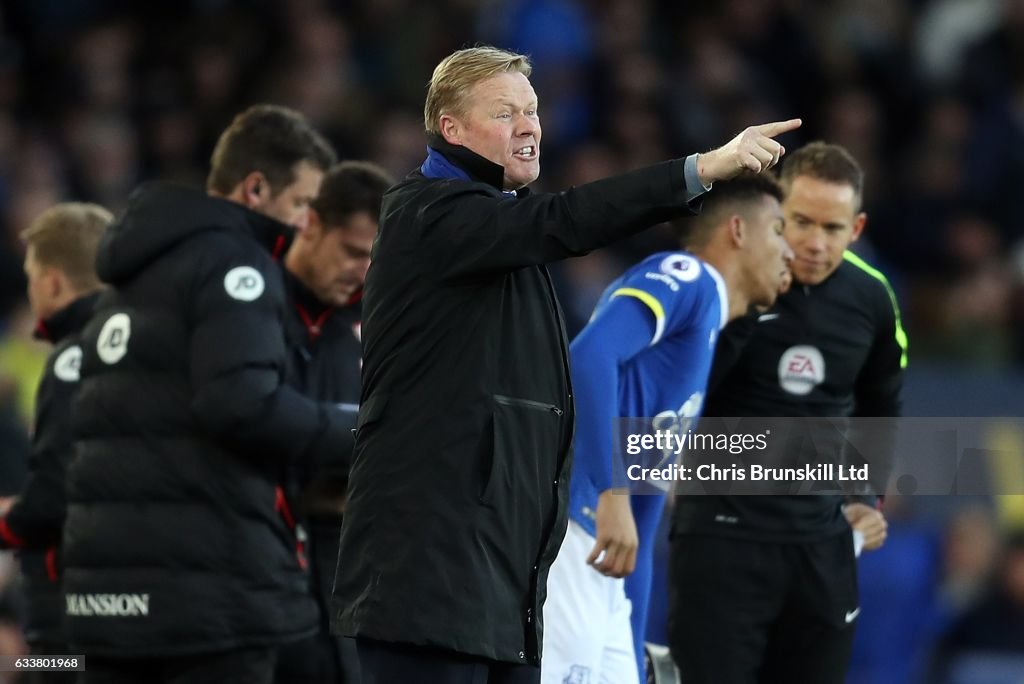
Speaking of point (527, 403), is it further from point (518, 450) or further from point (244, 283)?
point (244, 283)

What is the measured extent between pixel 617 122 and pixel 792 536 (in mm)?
5580

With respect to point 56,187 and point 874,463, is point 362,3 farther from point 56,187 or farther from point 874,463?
point 874,463

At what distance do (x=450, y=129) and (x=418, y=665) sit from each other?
46.8 inches

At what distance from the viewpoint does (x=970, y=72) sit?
11.2 metres

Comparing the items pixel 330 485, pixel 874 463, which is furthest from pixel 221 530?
pixel 874 463

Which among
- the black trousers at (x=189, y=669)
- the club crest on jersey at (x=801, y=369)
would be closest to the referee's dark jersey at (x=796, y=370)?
the club crest on jersey at (x=801, y=369)

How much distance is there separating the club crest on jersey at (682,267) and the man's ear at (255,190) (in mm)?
1298

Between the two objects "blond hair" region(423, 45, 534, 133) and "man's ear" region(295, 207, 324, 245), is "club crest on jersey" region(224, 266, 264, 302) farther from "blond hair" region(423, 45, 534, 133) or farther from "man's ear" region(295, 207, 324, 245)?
"blond hair" region(423, 45, 534, 133)

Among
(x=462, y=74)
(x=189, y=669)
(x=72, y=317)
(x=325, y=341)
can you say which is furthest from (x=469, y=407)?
(x=72, y=317)

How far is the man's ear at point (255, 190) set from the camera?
17.3 feet

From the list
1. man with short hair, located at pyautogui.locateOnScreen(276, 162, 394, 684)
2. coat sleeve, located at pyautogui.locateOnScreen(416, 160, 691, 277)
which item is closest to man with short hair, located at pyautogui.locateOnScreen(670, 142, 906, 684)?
man with short hair, located at pyautogui.locateOnScreen(276, 162, 394, 684)

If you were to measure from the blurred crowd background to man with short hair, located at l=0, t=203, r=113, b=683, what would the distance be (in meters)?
2.55

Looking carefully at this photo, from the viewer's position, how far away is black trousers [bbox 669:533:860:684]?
512cm

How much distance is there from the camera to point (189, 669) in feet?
15.6
